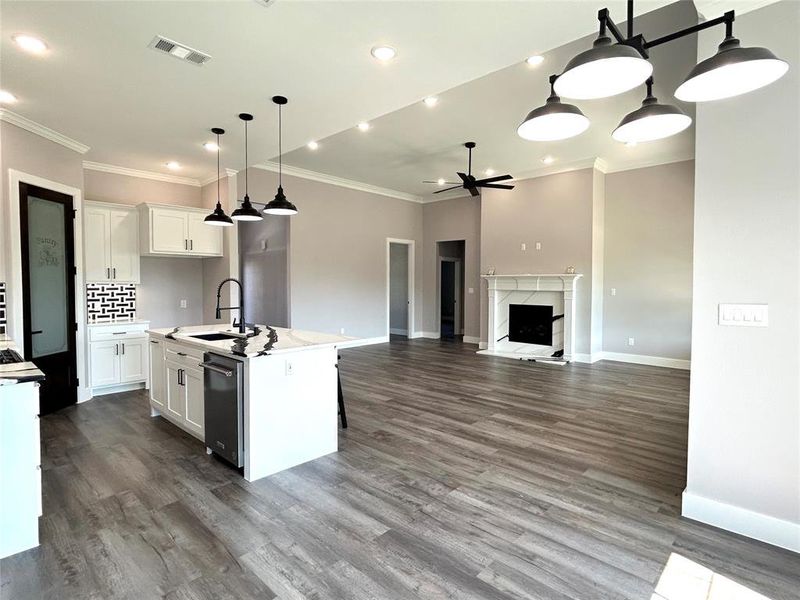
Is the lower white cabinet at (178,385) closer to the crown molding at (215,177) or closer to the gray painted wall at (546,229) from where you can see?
the crown molding at (215,177)

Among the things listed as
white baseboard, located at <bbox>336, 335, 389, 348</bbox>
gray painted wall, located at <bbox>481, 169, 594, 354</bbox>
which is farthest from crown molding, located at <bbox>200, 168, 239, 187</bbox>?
gray painted wall, located at <bbox>481, 169, 594, 354</bbox>

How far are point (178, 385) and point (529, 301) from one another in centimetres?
617

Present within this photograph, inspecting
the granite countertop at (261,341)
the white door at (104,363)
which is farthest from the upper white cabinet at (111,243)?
the granite countertop at (261,341)

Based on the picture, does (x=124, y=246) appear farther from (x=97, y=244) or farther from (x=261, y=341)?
(x=261, y=341)

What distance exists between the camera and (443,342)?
945cm

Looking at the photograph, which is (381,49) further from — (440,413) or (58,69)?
(440,413)

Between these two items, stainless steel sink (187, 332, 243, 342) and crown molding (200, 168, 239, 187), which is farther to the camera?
crown molding (200, 168, 239, 187)

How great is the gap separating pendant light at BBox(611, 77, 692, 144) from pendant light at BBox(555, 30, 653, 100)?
0.39 m

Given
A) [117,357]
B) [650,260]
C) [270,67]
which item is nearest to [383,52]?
[270,67]

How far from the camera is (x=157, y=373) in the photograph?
412 cm

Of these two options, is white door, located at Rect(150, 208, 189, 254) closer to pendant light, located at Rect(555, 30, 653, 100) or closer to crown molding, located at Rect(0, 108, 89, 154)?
crown molding, located at Rect(0, 108, 89, 154)

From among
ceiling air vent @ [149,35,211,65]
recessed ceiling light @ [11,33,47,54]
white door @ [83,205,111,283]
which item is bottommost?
white door @ [83,205,111,283]

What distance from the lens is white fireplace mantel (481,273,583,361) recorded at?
286 inches

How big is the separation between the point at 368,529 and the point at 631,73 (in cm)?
243
